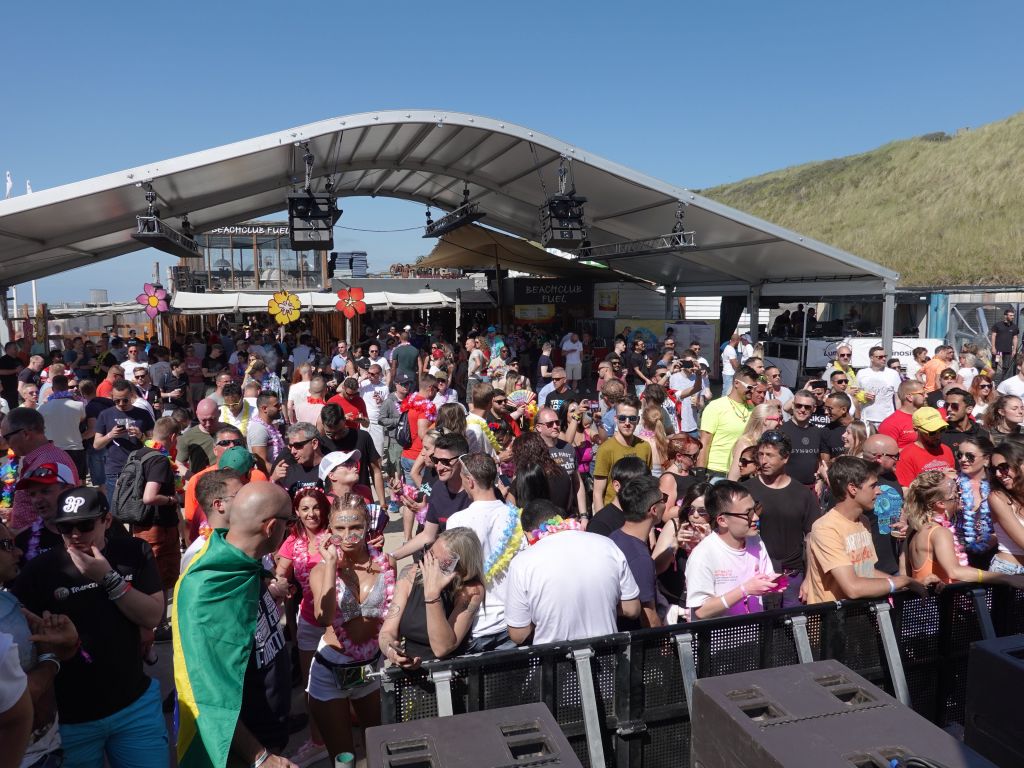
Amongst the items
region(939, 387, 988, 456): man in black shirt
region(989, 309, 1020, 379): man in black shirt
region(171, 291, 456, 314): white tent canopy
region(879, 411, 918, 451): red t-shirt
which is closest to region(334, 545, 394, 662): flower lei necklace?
region(879, 411, 918, 451): red t-shirt

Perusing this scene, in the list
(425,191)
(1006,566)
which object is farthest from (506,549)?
(425,191)

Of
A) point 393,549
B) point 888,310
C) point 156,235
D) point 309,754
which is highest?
point 156,235

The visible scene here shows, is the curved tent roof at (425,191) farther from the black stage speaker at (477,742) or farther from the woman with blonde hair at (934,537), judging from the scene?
the black stage speaker at (477,742)

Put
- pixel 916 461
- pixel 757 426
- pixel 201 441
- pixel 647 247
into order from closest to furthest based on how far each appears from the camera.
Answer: pixel 916 461, pixel 201 441, pixel 757 426, pixel 647 247

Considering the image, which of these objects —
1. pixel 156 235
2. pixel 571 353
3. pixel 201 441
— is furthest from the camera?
pixel 571 353

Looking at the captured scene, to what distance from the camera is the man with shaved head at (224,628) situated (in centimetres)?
238

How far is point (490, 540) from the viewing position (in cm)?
346

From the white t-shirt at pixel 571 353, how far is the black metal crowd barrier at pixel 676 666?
11691mm

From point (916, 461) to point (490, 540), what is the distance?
3.29 m

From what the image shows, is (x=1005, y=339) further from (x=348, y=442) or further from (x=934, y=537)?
(x=348, y=442)

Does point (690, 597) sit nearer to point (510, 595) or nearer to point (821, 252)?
point (510, 595)

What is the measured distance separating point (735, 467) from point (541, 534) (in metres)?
2.27

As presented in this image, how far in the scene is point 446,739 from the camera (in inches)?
66.7

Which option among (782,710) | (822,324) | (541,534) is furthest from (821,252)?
(782,710)
